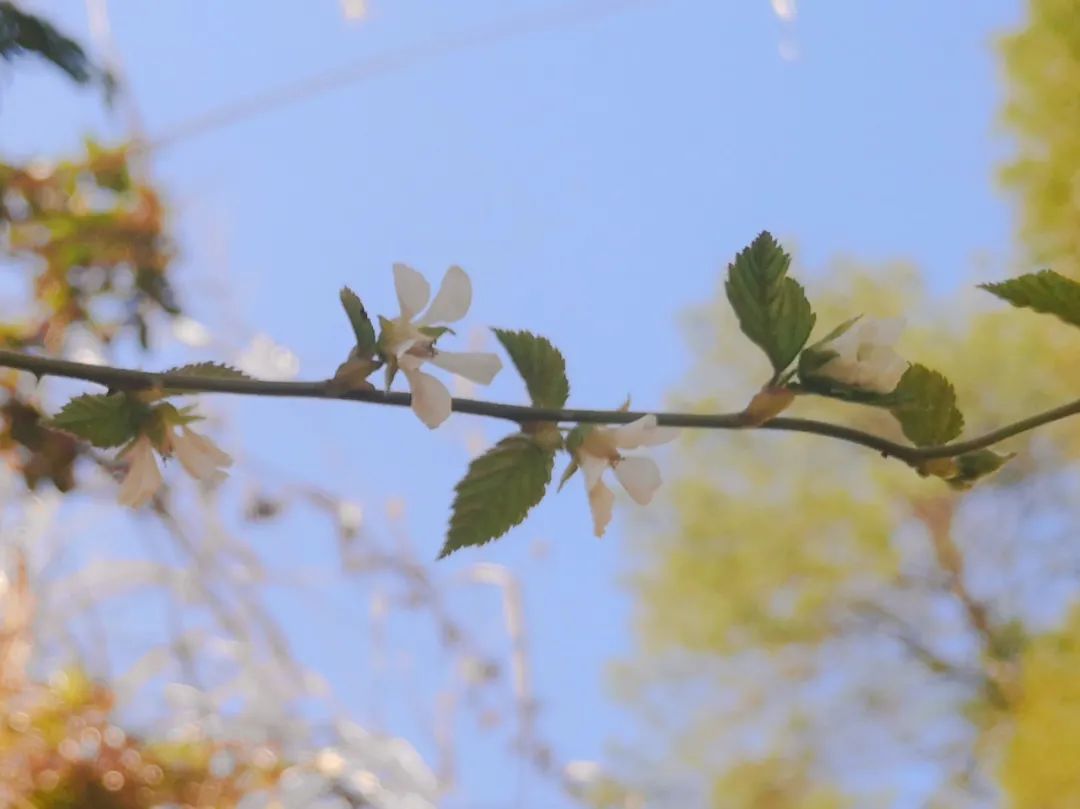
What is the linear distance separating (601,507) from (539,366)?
35 millimetres

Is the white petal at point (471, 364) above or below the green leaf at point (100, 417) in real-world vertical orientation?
above

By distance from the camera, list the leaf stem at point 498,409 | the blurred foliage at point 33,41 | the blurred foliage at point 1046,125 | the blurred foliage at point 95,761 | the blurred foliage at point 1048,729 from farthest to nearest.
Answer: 1. the blurred foliage at point 1046,125
2. the blurred foliage at point 1048,729
3. the blurred foliage at point 95,761
4. the blurred foliage at point 33,41
5. the leaf stem at point 498,409

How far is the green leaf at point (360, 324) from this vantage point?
196 mm

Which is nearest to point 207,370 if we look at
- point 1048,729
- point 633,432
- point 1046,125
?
point 633,432

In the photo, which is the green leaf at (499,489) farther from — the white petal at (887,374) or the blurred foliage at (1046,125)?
the blurred foliage at (1046,125)

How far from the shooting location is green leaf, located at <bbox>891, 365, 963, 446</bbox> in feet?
0.71

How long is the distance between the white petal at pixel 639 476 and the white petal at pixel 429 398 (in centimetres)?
4

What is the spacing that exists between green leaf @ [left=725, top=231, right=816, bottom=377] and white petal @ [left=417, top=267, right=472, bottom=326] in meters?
0.06

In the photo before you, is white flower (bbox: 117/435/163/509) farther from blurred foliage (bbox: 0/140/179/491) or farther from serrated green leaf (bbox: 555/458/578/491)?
blurred foliage (bbox: 0/140/179/491)

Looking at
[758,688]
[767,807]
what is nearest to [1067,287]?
[767,807]

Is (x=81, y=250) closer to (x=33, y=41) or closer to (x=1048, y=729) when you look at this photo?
(x=33, y=41)

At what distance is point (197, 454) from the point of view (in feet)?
0.71

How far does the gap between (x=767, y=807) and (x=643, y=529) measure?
40cm

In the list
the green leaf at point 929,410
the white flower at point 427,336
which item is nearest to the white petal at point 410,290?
the white flower at point 427,336
